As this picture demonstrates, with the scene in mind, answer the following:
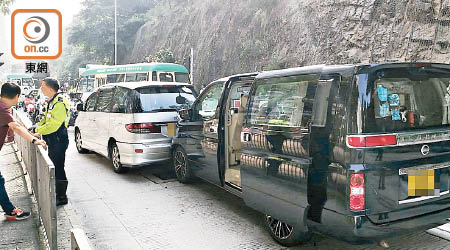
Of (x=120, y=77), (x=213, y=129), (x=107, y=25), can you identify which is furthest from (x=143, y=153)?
(x=107, y=25)

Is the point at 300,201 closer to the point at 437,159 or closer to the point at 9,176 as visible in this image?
the point at 437,159

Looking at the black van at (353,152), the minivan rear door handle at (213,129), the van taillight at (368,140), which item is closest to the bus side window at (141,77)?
the minivan rear door handle at (213,129)

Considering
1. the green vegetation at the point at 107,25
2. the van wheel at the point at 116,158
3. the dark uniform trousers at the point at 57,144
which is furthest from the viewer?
the green vegetation at the point at 107,25

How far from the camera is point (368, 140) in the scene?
310 centimetres

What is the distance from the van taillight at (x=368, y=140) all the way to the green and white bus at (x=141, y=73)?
14787 millimetres

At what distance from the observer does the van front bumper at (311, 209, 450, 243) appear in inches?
123

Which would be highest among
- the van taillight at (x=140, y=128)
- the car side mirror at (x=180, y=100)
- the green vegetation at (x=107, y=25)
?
the green vegetation at (x=107, y=25)

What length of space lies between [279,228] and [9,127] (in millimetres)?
3297

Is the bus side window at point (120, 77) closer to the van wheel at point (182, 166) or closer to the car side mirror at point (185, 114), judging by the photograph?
the van wheel at point (182, 166)

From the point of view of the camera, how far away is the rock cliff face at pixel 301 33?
16.2 m

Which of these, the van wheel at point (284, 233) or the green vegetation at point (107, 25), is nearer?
the van wheel at point (284, 233)

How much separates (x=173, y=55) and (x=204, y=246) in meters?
33.7

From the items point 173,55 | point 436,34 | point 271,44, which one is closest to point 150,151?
point 436,34

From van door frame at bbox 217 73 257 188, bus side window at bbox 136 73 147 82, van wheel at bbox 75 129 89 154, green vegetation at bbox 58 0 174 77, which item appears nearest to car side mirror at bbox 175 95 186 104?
van door frame at bbox 217 73 257 188
